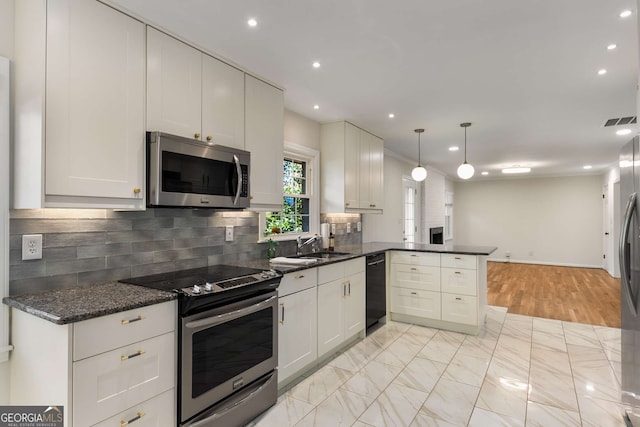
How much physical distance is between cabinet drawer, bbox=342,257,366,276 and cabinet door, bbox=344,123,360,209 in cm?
Answer: 76

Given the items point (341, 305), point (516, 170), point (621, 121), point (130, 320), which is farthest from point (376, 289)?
point (516, 170)

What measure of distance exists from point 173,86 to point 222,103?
39 centimetres

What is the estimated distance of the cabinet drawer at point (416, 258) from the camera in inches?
159

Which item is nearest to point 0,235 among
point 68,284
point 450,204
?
point 68,284

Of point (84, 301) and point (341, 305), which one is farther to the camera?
point (341, 305)

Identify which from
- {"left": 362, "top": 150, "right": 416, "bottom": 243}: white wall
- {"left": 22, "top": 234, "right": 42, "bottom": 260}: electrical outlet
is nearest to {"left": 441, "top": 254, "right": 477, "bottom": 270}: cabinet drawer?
{"left": 362, "top": 150, "right": 416, "bottom": 243}: white wall

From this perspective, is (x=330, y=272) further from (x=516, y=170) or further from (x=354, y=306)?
(x=516, y=170)

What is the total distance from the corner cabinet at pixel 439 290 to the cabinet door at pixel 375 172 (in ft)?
2.78

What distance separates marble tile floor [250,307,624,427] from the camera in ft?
7.44

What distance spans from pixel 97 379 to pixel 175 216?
1231mm

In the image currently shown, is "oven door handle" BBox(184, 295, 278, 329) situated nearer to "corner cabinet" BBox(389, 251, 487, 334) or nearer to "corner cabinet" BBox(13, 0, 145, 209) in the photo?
"corner cabinet" BBox(13, 0, 145, 209)

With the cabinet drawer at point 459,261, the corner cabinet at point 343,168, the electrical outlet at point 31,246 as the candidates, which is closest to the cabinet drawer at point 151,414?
the electrical outlet at point 31,246

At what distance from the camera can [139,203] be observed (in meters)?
2.03

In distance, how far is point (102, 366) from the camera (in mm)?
1509
